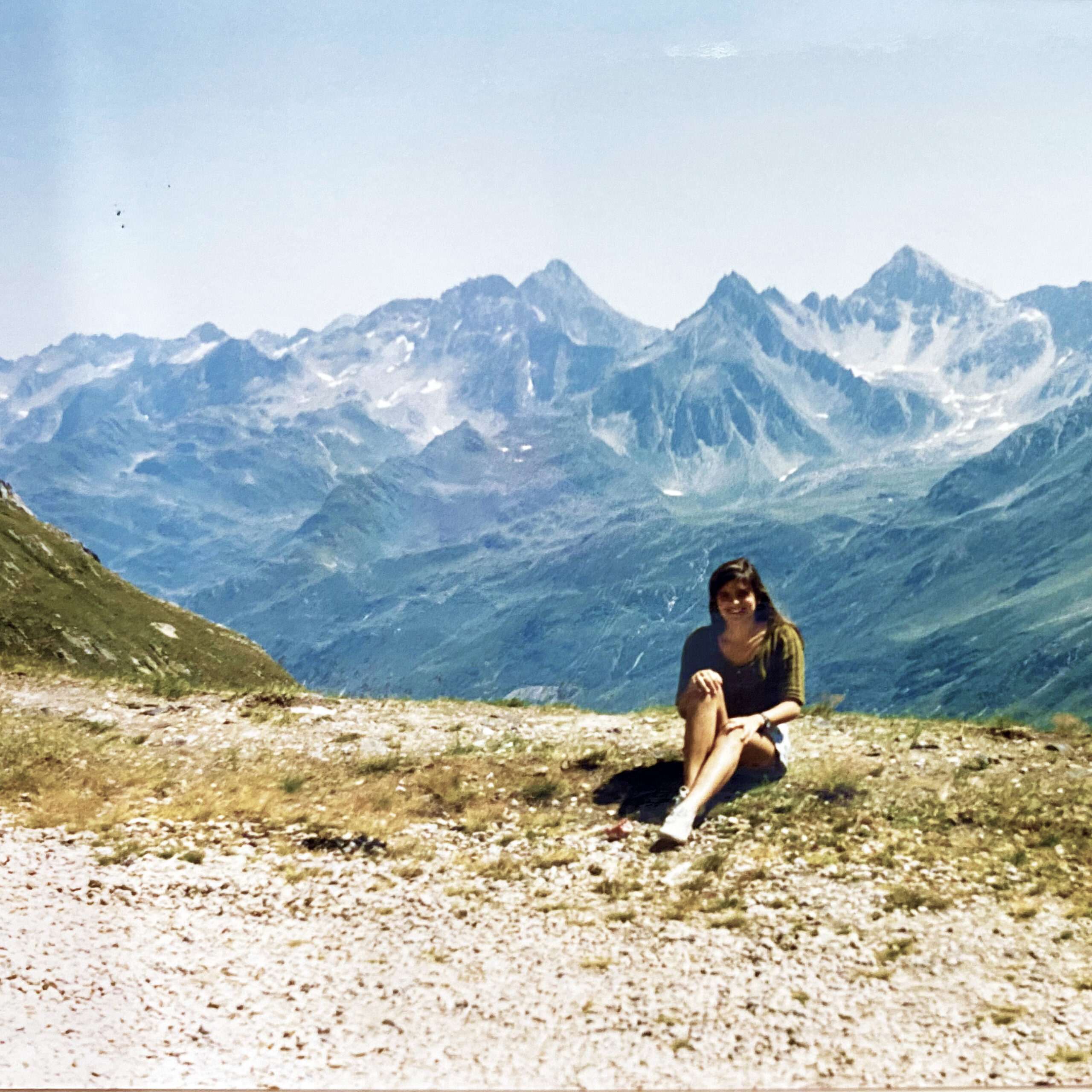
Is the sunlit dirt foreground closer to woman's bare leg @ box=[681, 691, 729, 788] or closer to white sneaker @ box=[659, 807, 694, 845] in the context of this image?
white sneaker @ box=[659, 807, 694, 845]

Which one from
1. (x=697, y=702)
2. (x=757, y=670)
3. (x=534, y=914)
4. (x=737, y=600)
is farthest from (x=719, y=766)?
(x=534, y=914)

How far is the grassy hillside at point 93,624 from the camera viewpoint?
131ft

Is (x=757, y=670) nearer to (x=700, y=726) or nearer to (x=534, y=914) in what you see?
(x=700, y=726)

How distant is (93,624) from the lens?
44469mm

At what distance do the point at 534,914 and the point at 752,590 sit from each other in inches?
223

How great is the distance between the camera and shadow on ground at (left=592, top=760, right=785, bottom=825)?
15297mm

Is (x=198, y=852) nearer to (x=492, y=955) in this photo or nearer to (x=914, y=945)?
(x=492, y=955)

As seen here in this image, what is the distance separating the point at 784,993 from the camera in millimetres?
10383

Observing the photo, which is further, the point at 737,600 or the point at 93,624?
the point at 93,624

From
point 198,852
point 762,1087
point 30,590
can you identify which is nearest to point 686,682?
point 762,1087

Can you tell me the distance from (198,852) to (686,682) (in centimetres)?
768

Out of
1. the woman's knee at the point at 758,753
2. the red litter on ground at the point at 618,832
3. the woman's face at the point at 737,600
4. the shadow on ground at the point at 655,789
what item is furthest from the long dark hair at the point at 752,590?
the red litter on ground at the point at 618,832

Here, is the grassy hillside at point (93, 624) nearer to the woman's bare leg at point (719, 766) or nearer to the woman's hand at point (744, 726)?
the woman's bare leg at point (719, 766)

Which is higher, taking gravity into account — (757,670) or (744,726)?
(757,670)
